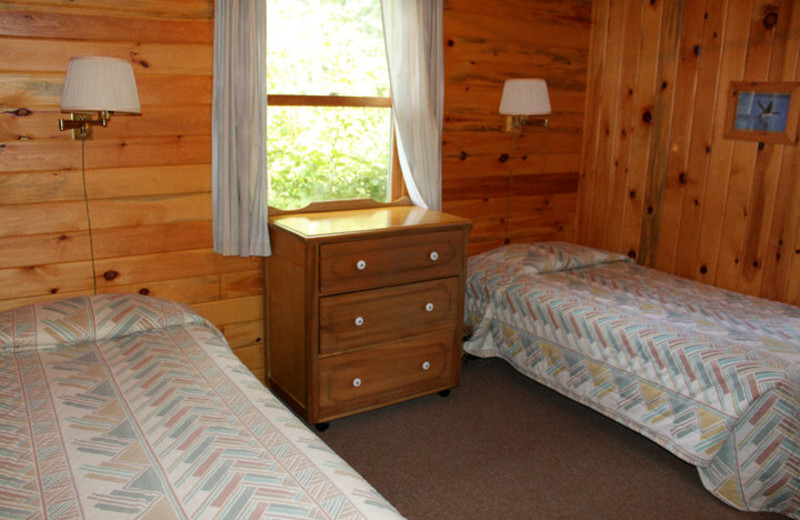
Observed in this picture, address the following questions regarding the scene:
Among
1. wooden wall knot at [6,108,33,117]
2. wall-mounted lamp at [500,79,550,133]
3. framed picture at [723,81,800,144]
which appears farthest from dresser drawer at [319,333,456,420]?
framed picture at [723,81,800,144]

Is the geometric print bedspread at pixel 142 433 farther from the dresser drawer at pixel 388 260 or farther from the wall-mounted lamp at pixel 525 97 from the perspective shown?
the wall-mounted lamp at pixel 525 97

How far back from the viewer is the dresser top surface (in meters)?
2.56

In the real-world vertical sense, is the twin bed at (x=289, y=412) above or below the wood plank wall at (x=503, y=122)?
below

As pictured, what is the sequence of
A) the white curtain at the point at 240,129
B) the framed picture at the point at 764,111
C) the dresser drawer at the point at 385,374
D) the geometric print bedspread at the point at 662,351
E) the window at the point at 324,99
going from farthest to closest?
the framed picture at the point at 764,111 < the window at the point at 324,99 < the dresser drawer at the point at 385,374 < the white curtain at the point at 240,129 < the geometric print bedspread at the point at 662,351

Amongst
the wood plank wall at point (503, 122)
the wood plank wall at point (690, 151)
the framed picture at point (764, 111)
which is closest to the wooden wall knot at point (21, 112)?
the wood plank wall at point (503, 122)

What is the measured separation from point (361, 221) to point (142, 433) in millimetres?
1390

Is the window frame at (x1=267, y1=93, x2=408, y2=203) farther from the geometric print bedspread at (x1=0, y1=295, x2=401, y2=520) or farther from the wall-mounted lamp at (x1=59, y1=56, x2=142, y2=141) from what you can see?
the geometric print bedspread at (x1=0, y1=295, x2=401, y2=520)

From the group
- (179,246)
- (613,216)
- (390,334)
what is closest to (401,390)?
(390,334)

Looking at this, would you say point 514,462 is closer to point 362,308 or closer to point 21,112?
point 362,308

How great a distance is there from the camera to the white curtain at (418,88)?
9.50 feet

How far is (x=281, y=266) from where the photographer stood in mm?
2695

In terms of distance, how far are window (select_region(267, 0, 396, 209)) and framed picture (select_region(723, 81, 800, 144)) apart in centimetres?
163

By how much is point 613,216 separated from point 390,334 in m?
1.70

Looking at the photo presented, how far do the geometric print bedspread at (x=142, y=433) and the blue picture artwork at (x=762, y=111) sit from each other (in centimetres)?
254
